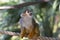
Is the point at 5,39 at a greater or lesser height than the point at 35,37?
lesser

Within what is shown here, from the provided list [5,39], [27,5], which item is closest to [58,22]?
[27,5]

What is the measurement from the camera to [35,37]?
1.83 meters

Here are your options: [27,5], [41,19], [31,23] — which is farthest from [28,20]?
[41,19]

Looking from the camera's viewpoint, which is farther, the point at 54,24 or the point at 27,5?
the point at 54,24

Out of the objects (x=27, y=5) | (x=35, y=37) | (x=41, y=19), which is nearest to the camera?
(x=35, y=37)

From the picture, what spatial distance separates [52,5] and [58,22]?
0.31 meters

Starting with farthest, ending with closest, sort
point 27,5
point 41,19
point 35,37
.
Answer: point 41,19
point 27,5
point 35,37

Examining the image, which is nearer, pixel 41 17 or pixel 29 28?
pixel 29 28

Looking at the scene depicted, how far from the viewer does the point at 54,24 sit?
3.36 metres

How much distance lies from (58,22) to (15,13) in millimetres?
696

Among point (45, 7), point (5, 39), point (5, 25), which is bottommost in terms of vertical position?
point (5, 39)

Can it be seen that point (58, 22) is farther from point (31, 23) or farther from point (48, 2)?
point (31, 23)

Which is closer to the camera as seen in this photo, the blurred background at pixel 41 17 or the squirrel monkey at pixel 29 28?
the squirrel monkey at pixel 29 28

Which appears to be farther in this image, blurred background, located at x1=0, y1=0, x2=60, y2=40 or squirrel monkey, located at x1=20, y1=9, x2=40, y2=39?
blurred background, located at x1=0, y1=0, x2=60, y2=40
